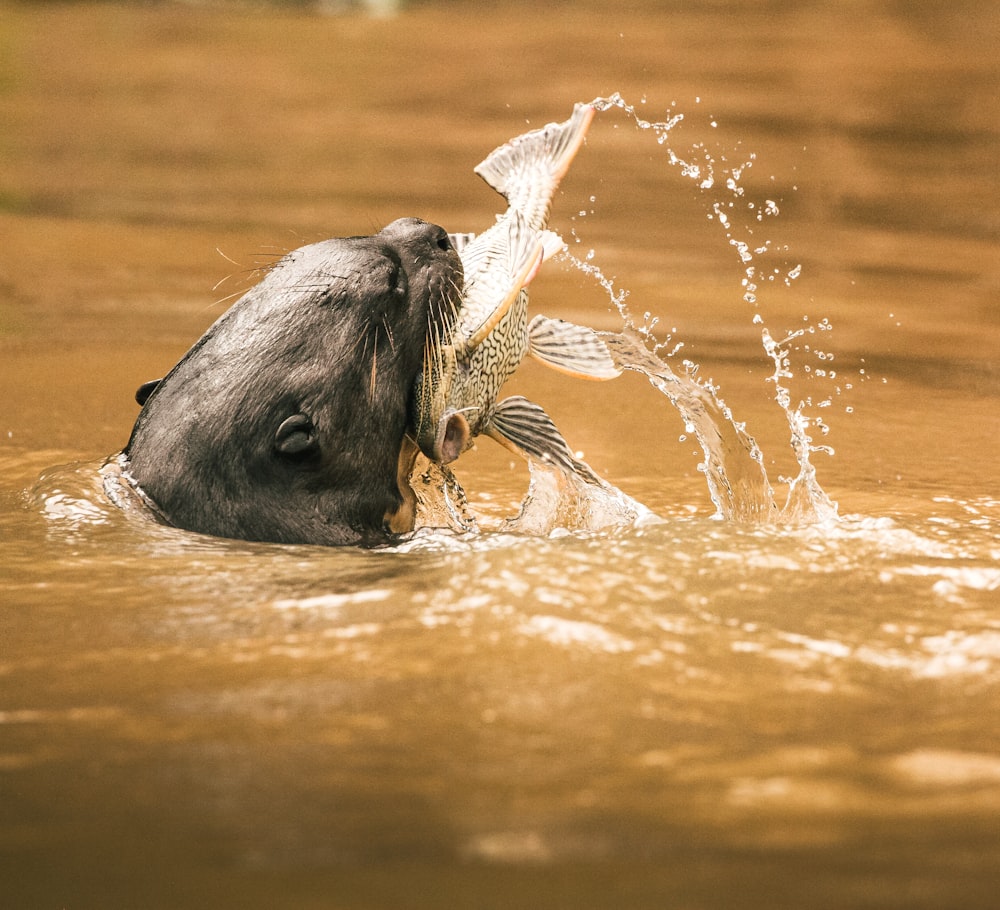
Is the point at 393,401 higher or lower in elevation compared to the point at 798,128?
lower

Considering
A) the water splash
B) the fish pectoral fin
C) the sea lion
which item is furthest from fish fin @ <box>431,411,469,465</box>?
the water splash

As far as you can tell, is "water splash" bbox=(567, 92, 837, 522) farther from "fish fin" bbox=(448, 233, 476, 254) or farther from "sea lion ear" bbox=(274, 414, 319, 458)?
"sea lion ear" bbox=(274, 414, 319, 458)

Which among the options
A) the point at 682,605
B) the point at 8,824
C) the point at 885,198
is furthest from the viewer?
the point at 885,198

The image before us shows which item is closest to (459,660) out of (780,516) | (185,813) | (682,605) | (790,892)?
(682,605)

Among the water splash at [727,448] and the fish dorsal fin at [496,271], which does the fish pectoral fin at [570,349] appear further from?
the water splash at [727,448]

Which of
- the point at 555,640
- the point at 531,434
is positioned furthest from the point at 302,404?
the point at 555,640

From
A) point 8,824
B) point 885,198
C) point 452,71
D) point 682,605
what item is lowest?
point 8,824

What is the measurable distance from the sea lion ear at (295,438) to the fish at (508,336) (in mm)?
295

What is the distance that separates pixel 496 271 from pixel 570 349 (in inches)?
14.1

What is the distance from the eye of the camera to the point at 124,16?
1548 cm

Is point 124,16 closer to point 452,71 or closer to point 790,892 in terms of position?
point 452,71

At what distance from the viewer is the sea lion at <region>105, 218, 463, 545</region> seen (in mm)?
3590

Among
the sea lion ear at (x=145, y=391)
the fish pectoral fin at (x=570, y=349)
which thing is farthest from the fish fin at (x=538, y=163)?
the sea lion ear at (x=145, y=391)

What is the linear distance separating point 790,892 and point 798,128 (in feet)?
30.8
